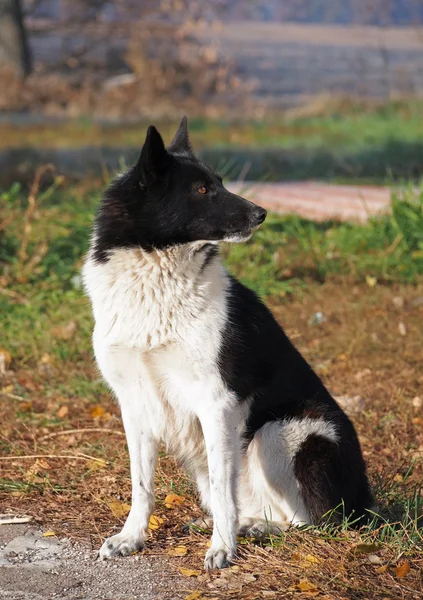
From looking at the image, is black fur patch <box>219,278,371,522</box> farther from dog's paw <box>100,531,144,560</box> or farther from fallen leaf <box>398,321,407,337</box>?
fallen leaf <box>398,321,407,337</box>

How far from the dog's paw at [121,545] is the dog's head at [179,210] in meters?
1.12

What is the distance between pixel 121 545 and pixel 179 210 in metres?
1.30

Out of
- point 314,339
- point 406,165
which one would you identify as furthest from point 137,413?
point 406,165

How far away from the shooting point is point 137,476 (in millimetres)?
3615

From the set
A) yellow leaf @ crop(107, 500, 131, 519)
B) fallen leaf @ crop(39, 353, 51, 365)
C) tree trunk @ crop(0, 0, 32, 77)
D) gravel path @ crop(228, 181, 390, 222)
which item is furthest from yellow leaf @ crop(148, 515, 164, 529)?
tree trunk @ crop(0, 0, 32, 77)

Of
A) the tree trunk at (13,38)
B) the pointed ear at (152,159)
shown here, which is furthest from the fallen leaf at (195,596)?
the tree trunk at (13,38)

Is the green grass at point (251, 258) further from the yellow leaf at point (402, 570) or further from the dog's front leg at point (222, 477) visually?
the yellow leaf at point (402, 570)

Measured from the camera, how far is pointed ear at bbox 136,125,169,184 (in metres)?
3.30

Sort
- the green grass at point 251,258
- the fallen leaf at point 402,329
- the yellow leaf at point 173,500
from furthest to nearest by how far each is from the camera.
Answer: the green grass at point 251,258 < the fallen leaf at point 402,329 < the yellow leaf at point 173,500

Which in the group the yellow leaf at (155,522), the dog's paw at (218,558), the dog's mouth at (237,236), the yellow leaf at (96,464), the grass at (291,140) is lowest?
the grass at (291,140)

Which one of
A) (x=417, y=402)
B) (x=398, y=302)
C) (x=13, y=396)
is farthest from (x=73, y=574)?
(x=398, y=302)

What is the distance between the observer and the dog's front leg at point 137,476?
3502 mm

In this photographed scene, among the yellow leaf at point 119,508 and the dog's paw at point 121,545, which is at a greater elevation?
the dog's paw at point 121,545

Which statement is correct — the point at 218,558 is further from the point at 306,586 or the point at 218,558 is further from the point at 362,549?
the point at 362,549
